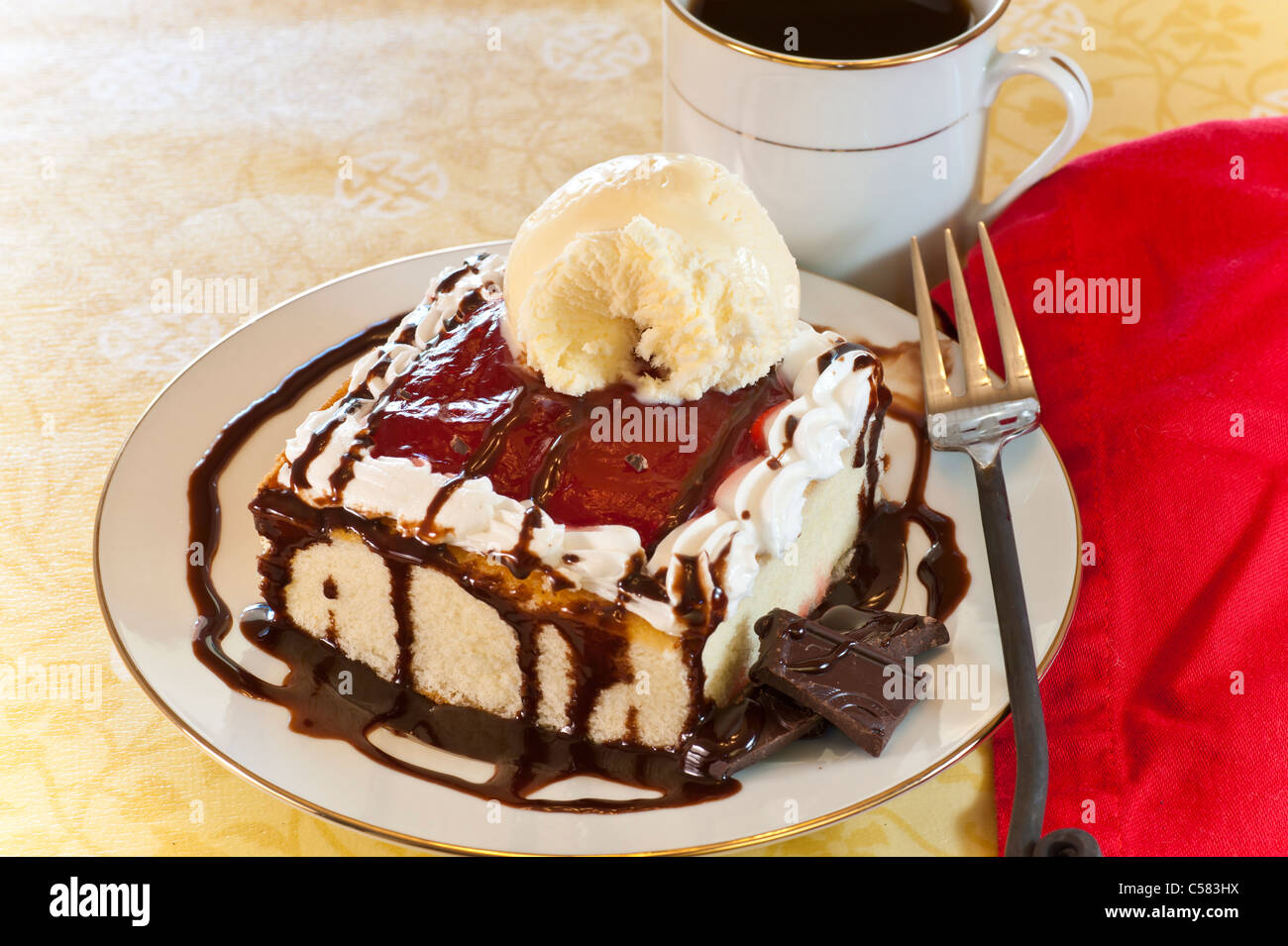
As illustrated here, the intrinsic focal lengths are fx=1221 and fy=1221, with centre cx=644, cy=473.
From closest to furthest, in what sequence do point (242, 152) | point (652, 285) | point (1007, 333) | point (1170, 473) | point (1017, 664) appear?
point (1017, 664) → point (652, 285) → point (1170, 473) → point (1007, 333) → point (242, 152)

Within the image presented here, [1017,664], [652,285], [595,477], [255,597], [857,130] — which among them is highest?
[857,130]

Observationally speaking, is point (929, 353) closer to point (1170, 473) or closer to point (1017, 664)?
point (1170, 473)

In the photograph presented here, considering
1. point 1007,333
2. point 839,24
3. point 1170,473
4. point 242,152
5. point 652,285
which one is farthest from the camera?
point 242,152

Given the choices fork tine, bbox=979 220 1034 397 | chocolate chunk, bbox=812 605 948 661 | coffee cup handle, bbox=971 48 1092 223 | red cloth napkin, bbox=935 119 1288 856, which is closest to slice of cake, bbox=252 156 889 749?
chocolate chunk, bbox=812 605 948 661

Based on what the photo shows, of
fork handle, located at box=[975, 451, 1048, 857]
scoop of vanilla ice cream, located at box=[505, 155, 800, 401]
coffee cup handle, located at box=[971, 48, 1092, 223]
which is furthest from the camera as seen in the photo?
coffee cup handle, located at box=[971, 48, 1092, 223]

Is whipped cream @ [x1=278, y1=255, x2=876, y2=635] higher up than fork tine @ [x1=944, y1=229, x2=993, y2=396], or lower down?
lower down

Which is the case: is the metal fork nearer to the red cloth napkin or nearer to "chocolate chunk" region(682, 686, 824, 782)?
the red cloth napkin

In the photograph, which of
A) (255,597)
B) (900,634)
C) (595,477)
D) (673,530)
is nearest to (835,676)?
(900,634)
